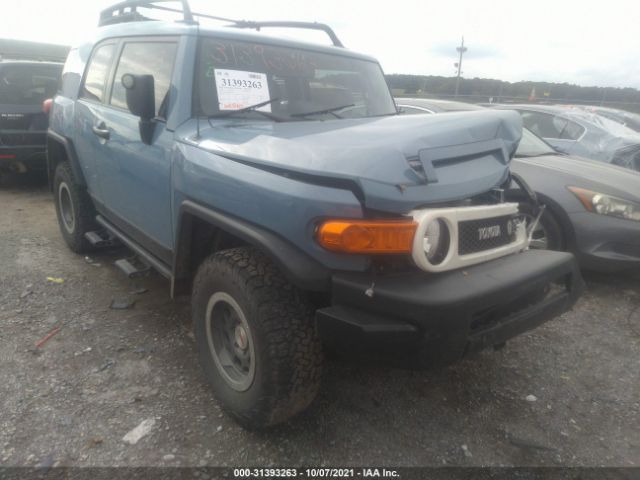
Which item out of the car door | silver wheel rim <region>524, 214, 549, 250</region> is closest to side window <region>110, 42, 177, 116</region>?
the car door

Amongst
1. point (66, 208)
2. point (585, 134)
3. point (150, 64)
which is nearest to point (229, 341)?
point (150, 64)

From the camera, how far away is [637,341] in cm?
334

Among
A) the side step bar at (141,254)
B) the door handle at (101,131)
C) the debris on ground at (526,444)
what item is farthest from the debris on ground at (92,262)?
the debris on ground at (526,444)

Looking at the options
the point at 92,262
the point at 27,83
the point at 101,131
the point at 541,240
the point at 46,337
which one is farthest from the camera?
the point at 27,83

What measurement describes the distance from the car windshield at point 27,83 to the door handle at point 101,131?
379 centimetres

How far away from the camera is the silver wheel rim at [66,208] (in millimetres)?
4500

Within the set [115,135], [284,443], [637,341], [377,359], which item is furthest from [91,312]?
[637,341]

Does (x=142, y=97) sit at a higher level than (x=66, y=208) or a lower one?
higher

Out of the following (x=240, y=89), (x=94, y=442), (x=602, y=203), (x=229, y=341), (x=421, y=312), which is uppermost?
(x=240, y=89)

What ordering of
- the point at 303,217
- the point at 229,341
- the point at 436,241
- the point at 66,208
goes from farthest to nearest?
1. the point at 66,208
2. the point at 229,341
3. the point at 436,241
4. the point at 303,217

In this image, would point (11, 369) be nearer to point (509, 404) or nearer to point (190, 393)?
point (190, 393)

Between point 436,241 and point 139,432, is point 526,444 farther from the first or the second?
point 139,432

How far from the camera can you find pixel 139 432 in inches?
90.7

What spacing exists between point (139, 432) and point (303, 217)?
137 centimetres
